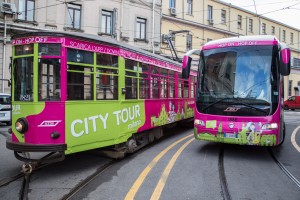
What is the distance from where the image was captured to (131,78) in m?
8.00

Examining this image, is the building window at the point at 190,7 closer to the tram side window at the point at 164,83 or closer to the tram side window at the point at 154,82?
the tram side window at the point at 164,83

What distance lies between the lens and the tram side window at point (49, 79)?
6.04 metres

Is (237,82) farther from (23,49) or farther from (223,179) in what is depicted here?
(23,49)

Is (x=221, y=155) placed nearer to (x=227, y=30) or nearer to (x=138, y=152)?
(x=138, y=152)

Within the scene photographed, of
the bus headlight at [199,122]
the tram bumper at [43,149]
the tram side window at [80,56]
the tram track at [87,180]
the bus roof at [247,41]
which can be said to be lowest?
the tram track at [87,180]

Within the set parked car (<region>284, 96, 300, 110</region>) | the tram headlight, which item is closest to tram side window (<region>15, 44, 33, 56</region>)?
the tram headlight

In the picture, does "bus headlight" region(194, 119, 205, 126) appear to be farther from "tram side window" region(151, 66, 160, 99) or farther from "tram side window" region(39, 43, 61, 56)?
"tram side window" region(39, 43, 61, 56)

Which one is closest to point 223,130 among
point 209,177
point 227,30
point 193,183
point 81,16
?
point 209,177

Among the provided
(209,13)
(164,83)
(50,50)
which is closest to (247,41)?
(164,83)

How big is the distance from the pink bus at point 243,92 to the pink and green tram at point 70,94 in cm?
196

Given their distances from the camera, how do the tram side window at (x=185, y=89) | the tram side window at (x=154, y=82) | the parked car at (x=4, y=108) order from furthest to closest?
the parked car at (x=4, y=108) → the tram side window at (x=185, y=89) → the tram side window at (x=154, y=82)

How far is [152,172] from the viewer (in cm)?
635

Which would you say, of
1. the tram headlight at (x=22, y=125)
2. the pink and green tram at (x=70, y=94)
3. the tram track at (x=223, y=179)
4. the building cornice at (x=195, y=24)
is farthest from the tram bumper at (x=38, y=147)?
the building cornice at (x=195, y=24)

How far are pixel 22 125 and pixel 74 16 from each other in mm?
17497
